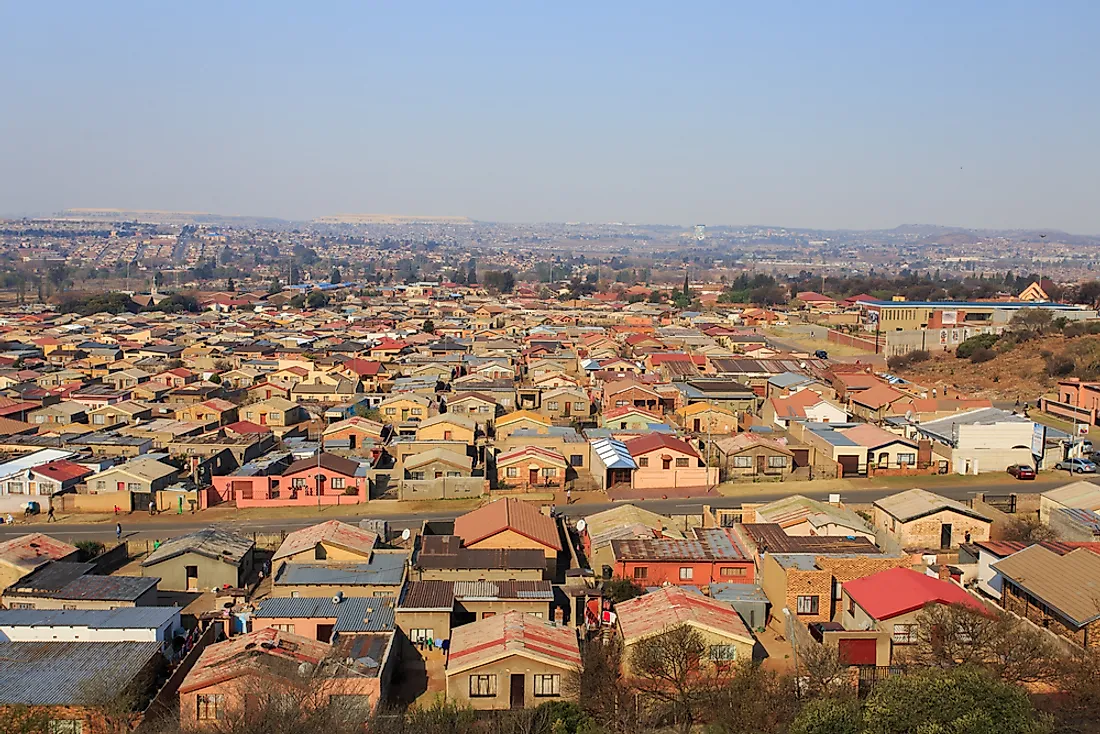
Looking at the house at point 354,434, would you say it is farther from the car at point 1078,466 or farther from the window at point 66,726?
the car at point 1078,466

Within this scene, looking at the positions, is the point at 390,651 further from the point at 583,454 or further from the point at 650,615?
the point at 583,454

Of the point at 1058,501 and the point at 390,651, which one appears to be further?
the point at 1058,501

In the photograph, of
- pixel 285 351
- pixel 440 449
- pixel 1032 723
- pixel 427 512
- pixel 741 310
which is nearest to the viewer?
pixel 1032 723

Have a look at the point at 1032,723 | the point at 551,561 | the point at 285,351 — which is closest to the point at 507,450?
the point at 551,561

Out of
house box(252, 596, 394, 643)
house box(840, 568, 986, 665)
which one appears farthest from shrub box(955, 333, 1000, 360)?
house box(252, 596, 394, 643)

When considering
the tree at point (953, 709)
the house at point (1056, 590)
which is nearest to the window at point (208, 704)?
the tree at point (953, 709)

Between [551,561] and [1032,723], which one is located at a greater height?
[1032,723]

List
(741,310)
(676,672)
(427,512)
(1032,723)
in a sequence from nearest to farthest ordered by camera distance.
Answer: (1032,723)
(676,672)
(427,512)
(741,310)
